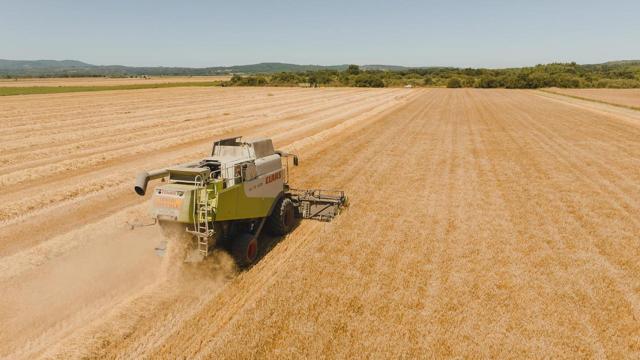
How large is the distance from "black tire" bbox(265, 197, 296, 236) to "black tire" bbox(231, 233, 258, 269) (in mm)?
1472

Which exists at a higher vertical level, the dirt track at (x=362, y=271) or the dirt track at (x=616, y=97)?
the dirt track at (x=616, y=97)

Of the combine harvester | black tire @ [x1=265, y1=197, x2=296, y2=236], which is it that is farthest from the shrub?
black tire @ [x1=265, y1=197, x2=296, y2=236]

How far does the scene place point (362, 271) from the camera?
914 cm

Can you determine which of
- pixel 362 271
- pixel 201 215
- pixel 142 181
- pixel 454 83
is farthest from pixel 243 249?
pixel 454 83

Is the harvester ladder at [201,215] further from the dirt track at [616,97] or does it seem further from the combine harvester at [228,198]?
the dirt track at [616,97]

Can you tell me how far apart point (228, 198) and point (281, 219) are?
2622mm

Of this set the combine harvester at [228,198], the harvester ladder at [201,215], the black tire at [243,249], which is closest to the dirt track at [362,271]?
the black tire at [243,249]

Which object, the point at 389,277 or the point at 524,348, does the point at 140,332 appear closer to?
the point at 389,277

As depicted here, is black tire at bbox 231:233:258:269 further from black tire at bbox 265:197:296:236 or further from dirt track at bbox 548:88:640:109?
dirt track at bbox 548:88:640:109

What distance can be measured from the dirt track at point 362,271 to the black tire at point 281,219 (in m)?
0.32

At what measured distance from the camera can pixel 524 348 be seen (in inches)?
260

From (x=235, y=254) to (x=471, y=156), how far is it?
16.0 metres

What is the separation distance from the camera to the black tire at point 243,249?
9.08 metres

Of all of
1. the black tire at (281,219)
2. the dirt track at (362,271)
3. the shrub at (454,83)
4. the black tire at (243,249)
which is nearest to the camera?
the dirt track at (362,271)
